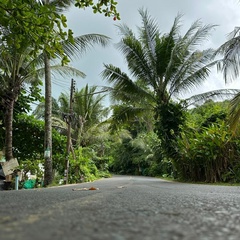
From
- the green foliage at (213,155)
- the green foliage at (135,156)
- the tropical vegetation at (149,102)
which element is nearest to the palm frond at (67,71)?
A: the tropical vegetation at (149,102)

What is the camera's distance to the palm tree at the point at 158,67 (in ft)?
38.2

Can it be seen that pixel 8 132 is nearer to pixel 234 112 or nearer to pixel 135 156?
pixel 234 112

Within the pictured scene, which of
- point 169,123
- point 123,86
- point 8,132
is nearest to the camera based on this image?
point 8,132

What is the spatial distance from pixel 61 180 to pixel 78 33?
6041 millimetres

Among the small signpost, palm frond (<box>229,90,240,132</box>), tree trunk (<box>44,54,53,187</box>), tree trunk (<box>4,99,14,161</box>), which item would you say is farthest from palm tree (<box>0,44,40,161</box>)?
palm frond (<box>229,90,240,132</box>)

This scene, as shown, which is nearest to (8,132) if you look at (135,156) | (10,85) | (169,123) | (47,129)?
(47,129)

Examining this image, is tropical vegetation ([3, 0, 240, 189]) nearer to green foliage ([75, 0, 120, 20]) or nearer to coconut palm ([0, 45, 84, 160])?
coconut palm ([0, 45, 84, 160])

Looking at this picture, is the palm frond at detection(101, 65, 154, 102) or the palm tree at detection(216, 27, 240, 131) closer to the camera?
the palm tree at detection(216, 27, 240, 131)

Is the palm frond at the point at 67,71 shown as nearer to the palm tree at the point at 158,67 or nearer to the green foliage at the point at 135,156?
the palm tree at the point at 158,67

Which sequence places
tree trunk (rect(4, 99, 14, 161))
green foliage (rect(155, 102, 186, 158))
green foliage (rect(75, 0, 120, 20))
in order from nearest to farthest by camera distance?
1. green foliage (rect(75, 0, 120, 20))
2. tree trunk (rect(4, 99, 14, 161))
3. green foliage (rect(155, 102, 186, 158))

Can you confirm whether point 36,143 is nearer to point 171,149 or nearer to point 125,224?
point 171,149

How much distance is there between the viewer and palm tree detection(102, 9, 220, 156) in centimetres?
1165

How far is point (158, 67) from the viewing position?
38.9 feet

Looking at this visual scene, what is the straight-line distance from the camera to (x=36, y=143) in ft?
44.0
